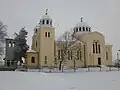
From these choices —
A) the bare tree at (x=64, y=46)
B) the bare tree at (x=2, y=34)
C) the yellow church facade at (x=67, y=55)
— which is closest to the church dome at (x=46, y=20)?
the yellow church facade at (x=67, y=55)

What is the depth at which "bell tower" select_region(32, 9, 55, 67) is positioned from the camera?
4292 mm

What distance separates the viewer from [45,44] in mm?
5277

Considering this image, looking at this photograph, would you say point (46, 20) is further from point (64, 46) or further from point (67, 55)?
point (67, 55)

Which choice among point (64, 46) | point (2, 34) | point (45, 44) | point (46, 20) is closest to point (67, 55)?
point (64, 46)

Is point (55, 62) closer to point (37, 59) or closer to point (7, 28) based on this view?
point (37, 59)

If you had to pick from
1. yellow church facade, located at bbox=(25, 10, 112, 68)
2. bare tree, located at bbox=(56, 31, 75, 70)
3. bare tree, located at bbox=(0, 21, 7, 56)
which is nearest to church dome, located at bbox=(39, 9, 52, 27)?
yellow church facade, located at bbox=(25, 10, 112, 68)

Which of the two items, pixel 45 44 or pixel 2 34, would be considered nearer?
pixel 2 34

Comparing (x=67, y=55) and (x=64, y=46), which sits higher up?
(x=64, y=46)

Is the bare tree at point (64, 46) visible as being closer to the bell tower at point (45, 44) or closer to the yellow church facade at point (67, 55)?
the yellow church facade at point (67, 55)
